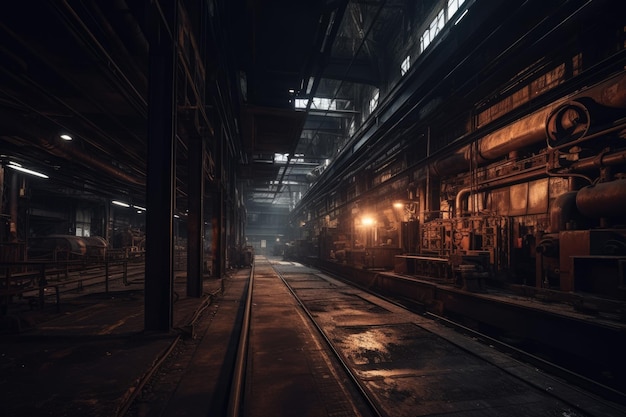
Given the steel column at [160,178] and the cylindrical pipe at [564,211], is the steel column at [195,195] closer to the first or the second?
the steel column at [160,178]

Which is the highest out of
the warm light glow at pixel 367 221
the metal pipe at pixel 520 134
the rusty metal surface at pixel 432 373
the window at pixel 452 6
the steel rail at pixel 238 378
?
the window at pixel 452 6

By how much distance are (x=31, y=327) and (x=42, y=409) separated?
288cm

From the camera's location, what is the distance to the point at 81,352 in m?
3.76

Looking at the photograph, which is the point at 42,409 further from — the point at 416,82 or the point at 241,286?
the point at 416,82

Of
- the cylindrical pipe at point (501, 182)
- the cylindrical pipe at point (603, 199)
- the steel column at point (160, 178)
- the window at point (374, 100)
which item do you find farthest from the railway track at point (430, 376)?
the window at point (374, 100)

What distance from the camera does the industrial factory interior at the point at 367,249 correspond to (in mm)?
3375

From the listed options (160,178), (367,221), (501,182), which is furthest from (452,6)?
(160,178)

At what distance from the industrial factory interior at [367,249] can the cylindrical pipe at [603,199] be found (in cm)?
3

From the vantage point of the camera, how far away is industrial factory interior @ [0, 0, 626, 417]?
3375 millimetres

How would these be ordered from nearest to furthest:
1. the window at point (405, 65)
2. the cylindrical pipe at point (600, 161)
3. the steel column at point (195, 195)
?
the cylindrical pipe at point (600, 161) → the steel column at point (195, 195) → the window at point (405, 65)

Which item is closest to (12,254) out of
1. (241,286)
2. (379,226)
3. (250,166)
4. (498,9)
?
(241,286)

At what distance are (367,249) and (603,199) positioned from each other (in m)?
7.53

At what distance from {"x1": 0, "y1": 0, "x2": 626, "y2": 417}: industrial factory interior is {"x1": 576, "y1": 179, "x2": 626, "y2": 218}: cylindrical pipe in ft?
0.11

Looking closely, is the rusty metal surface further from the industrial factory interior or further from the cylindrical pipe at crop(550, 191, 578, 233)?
the cylindrical pipe at crop(550, 191, 578, 233)
